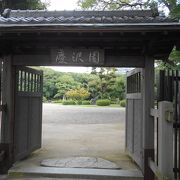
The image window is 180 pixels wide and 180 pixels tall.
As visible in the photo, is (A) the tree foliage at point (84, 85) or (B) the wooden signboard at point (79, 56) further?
(A) the tree foliage at point (84, 85)

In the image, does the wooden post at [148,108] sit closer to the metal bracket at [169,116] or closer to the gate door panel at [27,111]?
the metal bracket at [169,116]

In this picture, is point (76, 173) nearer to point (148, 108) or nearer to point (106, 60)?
point (148, 108)

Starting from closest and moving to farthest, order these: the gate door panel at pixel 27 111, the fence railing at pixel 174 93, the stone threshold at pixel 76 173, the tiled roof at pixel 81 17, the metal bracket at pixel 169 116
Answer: the metal bracket at pixel 169 116, the fence railing at pixel 174 93, the tiled roof at pixel 81 17, the stone threshold at pixel 76 173, the gate door panel at pixel 27 111

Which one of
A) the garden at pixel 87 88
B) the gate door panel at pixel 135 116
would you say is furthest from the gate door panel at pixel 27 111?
the garden at pixel 87 88

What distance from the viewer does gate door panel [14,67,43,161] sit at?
8805 mm

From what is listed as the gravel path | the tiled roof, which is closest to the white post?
the tiled roof

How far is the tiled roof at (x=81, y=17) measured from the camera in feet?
25.1

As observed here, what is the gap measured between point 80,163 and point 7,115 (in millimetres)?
2113

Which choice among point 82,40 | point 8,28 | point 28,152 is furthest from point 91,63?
point 28,152

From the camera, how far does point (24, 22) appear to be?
24.8 feet

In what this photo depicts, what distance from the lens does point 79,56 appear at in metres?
7.98

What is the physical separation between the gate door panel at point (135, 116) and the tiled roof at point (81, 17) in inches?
52.2

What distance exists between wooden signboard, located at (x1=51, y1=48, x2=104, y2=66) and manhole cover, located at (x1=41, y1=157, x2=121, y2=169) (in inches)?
96.7

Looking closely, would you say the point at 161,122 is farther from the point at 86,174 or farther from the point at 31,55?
the point at 31,55
